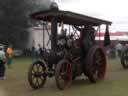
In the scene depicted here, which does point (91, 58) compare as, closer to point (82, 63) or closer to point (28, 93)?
point (82, 63)

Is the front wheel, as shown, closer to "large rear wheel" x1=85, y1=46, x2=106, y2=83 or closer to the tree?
"large rear wheel" x1=85, y1=46, x2=106, y2=83

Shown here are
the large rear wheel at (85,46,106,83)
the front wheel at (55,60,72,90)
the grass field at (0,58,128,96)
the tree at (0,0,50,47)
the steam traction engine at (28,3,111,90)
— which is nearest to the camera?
the grass field at (0,58,128,96)

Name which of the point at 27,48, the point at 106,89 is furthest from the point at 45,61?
the point at 27,48

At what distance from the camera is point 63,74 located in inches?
475

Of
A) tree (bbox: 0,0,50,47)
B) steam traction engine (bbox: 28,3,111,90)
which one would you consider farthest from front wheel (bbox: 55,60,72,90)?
tree (bbox: 0,0,50,47)

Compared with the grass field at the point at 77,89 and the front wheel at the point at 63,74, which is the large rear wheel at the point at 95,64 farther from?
the front wheel at the point at 63,74

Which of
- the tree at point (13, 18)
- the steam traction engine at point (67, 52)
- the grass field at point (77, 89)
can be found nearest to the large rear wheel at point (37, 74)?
the steam traction engine at point (67, 52)

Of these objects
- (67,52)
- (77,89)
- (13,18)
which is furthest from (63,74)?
(13,18)

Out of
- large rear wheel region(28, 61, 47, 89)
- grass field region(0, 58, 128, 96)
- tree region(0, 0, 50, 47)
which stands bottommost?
grass field region(0, 58, 128, 96)

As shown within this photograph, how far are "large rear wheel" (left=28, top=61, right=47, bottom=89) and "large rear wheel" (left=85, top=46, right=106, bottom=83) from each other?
1521 mm

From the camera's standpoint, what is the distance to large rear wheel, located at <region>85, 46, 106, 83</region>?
13312mm

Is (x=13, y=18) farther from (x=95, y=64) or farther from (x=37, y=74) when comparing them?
(x=37, y=74)

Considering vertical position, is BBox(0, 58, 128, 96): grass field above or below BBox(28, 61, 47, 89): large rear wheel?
below

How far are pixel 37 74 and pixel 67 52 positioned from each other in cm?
117
